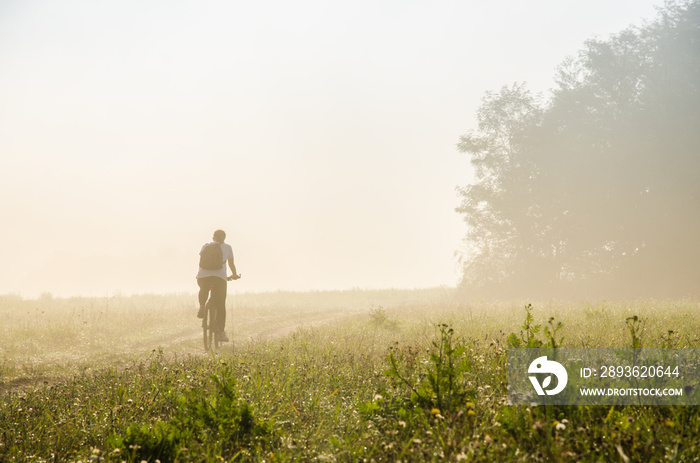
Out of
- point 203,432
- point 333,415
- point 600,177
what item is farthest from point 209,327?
point 600,177

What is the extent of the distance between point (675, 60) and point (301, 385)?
2760 cm

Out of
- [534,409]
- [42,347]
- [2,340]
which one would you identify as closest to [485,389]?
[534,409]

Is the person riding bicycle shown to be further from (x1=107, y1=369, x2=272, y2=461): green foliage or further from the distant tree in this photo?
the distant tree

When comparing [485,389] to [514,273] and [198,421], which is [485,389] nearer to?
[198,421]

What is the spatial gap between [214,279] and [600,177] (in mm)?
22691

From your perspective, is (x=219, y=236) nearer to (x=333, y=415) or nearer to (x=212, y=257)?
(x=212, y=257)

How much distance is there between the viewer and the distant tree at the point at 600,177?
23.0 metres

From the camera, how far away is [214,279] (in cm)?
1074

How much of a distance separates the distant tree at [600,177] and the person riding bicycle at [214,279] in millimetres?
21256

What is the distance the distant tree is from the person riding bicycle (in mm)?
21256

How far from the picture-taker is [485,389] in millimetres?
4488

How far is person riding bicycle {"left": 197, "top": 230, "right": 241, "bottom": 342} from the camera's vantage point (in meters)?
10.7

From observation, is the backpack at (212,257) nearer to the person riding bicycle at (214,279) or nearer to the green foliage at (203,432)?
the person riding bicycle at (214,279)

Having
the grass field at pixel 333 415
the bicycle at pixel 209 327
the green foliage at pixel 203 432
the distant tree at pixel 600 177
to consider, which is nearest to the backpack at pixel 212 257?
the bicycle at pixel 209 327
